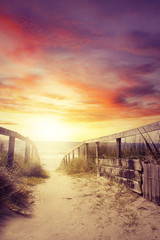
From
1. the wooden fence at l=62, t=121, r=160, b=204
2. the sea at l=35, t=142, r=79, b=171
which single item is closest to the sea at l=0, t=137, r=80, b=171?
the sea at l=35, t=142, r=79, b=171

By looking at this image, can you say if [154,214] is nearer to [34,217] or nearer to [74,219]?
[74,219]

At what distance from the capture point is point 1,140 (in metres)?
7.67

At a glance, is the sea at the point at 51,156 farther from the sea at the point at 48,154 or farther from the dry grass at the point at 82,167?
the dry grass at the point at 82,167

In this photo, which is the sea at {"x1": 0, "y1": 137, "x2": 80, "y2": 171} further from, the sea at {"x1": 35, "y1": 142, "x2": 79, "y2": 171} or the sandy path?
the sandy path

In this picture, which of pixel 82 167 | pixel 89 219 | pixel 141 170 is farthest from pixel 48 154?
pixel 89 219

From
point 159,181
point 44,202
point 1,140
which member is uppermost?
point 1,140

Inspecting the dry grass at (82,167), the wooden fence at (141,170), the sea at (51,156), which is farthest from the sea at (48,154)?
the wooden fence at (141,170)

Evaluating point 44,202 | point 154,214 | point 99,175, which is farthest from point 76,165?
point 154,214

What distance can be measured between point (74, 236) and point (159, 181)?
1785 mm

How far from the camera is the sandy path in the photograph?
8.74 feet

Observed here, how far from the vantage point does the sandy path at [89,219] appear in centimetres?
266

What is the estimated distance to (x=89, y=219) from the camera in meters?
3.27

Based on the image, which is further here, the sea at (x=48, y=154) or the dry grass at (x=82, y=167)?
the sea at (x=48, y=154)

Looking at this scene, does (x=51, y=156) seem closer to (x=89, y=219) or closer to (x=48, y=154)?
(x=48, y=154)
